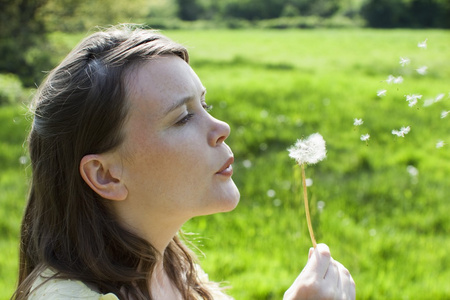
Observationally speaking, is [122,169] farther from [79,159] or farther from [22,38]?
[22,38]

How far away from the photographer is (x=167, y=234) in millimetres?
1500

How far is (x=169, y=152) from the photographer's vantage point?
4.51 feet

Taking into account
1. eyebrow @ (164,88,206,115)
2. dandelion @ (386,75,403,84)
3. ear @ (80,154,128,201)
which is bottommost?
ear @ (80,154,128,201)

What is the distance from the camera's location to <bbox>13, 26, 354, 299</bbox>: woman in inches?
54.2

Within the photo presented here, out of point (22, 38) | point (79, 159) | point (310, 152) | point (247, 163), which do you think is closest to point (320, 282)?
point (310, 152)

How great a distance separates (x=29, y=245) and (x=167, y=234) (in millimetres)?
414

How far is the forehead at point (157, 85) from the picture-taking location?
1378 mm

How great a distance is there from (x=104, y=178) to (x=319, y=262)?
0.58m

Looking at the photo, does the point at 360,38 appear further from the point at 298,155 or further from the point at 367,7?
the point at 298,155

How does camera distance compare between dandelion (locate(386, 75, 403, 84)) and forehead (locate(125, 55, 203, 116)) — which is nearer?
dandelion (locate(386, 75, 403, 84))

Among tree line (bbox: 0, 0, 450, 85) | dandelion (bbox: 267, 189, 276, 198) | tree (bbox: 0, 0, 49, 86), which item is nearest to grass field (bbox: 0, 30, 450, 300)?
dandelion (bbox: 267, 189, 276, 198)

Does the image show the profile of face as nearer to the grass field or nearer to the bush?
the grass field

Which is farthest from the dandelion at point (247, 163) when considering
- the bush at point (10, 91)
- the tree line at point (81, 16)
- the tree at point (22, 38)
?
the tree at point (22, 38)

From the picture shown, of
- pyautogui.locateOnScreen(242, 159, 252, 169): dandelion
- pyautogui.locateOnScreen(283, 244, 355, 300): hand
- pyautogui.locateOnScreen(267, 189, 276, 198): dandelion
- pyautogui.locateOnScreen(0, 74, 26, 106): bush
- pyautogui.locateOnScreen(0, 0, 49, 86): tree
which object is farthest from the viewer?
pyautogui.locateOnScreen(0, 0, 49, 86): tree
